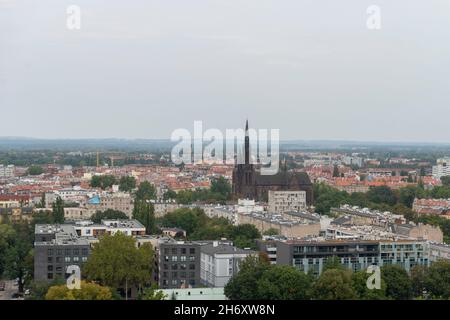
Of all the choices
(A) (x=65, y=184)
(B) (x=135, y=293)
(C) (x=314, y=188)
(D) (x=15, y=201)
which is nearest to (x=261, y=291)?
(B) (x=135, y=293)

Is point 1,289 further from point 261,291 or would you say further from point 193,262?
point 261,291

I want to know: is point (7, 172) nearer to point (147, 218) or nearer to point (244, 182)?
point (244, 182)

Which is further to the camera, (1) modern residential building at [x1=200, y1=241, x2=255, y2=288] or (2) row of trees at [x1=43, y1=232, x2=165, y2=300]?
(1) modern residential building at [x1=200, y1=241, x2=255, y2=288]

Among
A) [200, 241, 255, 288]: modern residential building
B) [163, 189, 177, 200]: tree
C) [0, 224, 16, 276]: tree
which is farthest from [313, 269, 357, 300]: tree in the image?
[163, 189, 177, 200]: tree

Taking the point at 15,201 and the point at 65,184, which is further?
the point at 65,184

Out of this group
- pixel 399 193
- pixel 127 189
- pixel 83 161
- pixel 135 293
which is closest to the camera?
pixel 135 293

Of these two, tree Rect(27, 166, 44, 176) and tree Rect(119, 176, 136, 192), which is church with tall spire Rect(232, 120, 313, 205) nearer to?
tree Rect(119, 176, 136, 192)
